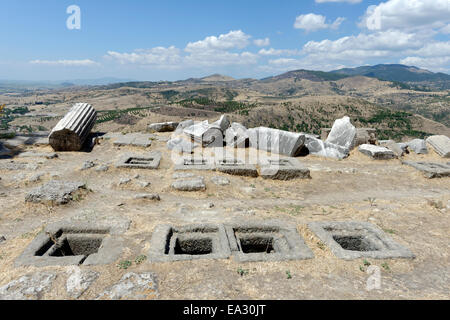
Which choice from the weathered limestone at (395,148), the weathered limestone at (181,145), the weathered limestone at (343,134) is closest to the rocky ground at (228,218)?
the weathered limestone at (181,145)

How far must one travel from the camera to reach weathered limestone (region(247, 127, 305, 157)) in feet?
33.3

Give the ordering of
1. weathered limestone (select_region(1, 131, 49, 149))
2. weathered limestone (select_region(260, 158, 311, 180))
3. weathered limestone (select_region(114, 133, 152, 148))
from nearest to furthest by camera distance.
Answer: weathered limestone (select_region(260, 158, 311, 180)), weathered limestone (select_region(1, 131, 49, 149)), weathered limestone (select_region(114, 133, 152, 148))

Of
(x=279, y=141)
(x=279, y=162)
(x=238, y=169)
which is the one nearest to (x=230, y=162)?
(x=238, y=169)

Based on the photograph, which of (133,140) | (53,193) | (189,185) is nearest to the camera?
(53,193)

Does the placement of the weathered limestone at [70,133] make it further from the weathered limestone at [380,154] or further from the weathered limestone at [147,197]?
the weathered limestone at [380,154]

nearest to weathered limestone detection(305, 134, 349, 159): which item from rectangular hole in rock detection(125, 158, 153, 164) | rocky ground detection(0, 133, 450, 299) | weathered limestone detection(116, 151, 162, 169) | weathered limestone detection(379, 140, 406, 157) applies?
rocky ground detection(0, 133, 450, 299)

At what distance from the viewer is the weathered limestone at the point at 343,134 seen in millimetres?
11133

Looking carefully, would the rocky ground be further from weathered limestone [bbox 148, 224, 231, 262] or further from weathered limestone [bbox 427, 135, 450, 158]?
weathered limestone [bbox 427, 135, 450, 158]

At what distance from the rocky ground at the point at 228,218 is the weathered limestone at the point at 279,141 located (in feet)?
2.64

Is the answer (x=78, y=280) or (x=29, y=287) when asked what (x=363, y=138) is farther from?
(x=29, y=287)

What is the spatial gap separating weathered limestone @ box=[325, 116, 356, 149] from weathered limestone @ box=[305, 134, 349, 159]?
1.25ft

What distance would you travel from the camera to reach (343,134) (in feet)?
37.1

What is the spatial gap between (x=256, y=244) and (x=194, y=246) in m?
1.14
